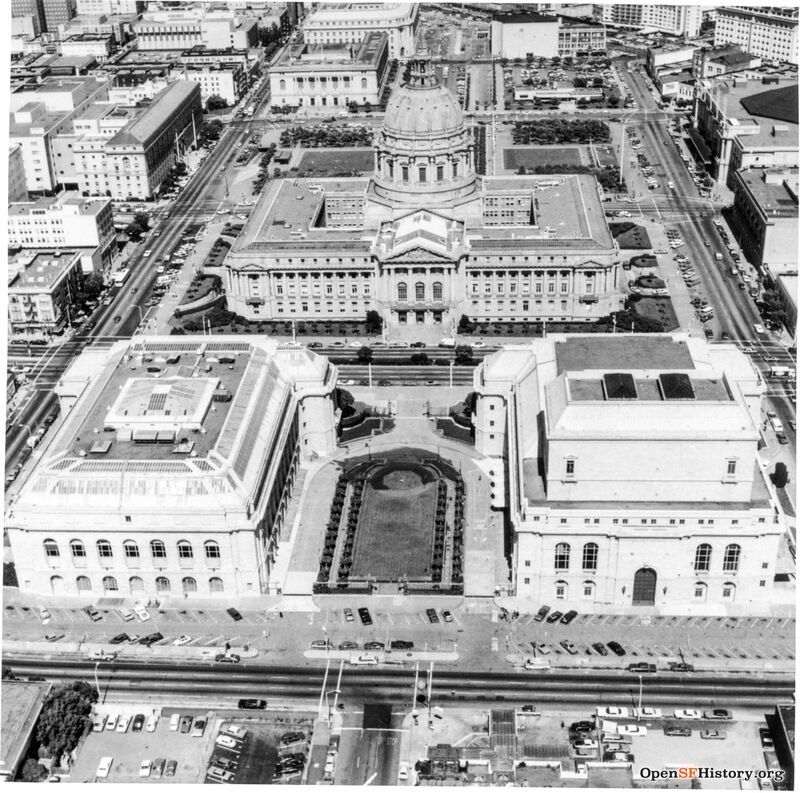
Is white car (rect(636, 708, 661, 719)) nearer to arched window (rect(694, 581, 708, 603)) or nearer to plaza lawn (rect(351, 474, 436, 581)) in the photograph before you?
arched window (rect(694, 581, 708, 603))

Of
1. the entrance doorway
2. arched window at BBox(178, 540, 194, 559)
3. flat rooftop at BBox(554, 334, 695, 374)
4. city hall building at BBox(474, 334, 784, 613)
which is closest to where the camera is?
city hall building at BBox(474, 334, 784, 613)

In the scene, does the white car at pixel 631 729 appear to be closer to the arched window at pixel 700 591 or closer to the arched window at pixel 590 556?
the arched window at pixel 590 556

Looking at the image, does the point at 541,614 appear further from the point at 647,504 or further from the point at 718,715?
the point at 718,715

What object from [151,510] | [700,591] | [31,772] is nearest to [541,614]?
[700,591]

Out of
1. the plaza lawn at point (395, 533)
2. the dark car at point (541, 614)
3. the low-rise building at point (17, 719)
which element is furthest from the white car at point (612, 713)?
the low-rise building at point (17, 719)

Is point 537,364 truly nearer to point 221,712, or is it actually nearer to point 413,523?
point 413,523

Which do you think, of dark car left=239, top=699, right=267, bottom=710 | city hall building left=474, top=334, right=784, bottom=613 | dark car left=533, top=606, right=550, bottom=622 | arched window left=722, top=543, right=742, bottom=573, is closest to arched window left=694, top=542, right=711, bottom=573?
city hall building left=474, top=334, right=784, bottom=613
